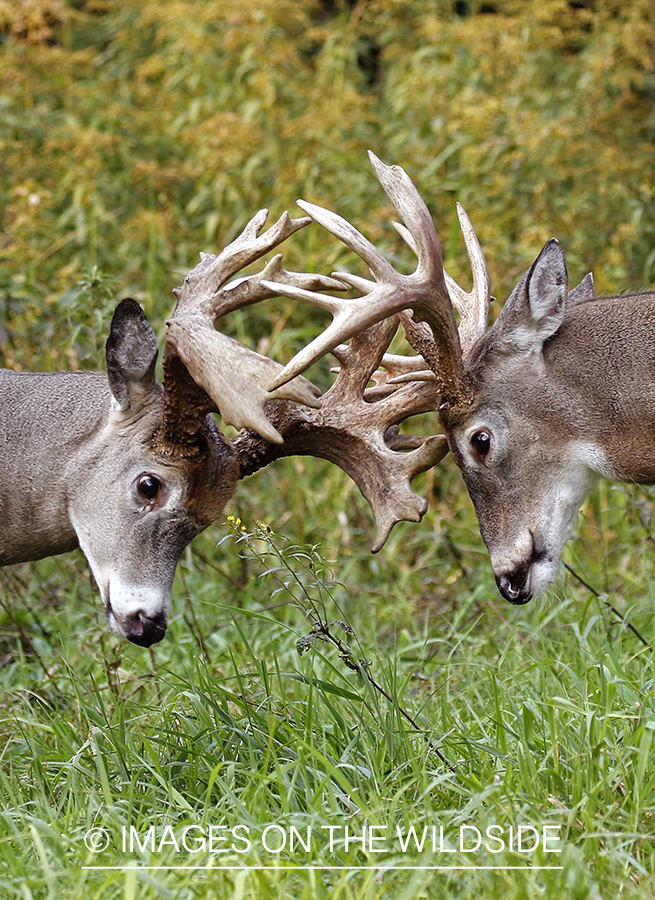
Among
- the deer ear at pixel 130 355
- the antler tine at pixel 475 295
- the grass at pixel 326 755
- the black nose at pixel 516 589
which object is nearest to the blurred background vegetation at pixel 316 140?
the antler tine at pixel 475 295

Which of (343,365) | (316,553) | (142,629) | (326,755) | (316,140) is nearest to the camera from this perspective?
(326,755)

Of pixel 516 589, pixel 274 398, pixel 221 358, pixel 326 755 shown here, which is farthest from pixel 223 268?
pixel 326 755

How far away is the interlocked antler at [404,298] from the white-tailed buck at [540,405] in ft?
0.03

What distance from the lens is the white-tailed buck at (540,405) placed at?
→ 4.14 m

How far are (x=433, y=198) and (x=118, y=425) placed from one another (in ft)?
13.5

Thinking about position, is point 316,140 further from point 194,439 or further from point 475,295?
point 194,439

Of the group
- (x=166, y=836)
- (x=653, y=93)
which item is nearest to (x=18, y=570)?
(x=166, y=836)

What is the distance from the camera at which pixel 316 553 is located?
3.82m

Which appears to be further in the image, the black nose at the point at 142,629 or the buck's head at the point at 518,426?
the buck's head at the point at 518,426

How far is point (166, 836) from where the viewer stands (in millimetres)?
3260

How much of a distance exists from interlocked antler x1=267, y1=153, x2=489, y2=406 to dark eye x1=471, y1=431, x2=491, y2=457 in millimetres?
141

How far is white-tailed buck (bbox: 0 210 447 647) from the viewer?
3924mm

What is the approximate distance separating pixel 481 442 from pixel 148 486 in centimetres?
128

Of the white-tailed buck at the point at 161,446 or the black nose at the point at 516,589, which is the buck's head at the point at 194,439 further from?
the black nose at the point at 516,589
